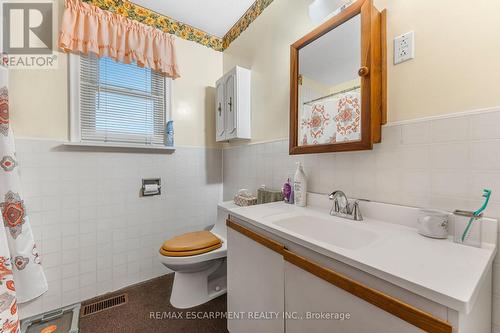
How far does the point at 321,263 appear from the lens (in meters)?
0.68

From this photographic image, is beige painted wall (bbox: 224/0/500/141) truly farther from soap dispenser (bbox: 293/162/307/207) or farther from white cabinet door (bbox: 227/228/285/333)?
white cabinet door (bbox: 227/228/285/333)

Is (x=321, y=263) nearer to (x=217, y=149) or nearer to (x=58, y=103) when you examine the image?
(x=217, y=149)

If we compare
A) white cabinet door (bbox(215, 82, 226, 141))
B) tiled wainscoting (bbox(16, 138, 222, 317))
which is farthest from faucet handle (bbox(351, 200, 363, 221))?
tiled wainscoting (bbox(16, 138, 222, 317))

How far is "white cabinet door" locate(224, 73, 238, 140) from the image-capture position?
1.85 metres

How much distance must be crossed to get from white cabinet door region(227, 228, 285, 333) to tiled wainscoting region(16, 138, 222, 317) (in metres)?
1.08

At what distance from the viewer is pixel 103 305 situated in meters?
1.57

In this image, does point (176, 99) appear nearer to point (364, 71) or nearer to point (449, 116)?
point (364, 71)

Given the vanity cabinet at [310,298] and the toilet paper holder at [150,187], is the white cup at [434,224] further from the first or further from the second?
the toilet paper holder at [150,187]

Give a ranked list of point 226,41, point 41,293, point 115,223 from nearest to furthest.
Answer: point 41,293, point 115,223, point 226,41

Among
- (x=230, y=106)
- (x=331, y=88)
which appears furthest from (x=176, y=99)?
(x=331, y=88)

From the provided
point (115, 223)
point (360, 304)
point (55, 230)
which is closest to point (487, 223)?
point (360, 304)

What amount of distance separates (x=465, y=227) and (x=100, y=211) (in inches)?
88.2

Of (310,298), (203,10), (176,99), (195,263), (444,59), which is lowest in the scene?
(195,263)

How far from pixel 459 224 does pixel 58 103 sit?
7.98 ft
